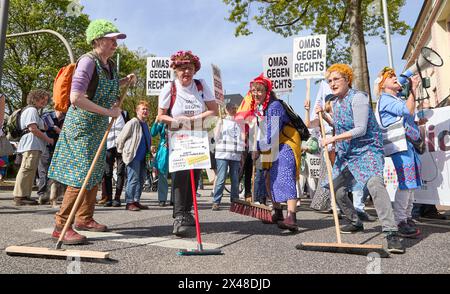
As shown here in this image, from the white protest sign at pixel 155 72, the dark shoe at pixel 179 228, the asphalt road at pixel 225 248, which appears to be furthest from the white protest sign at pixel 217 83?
the dark shoe at pixel 179 228

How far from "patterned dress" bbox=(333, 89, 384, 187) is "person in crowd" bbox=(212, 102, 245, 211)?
328cm

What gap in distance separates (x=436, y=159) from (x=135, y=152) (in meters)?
4.78

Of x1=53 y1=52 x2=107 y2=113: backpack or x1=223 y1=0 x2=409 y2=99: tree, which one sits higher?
x1=223 y1=0 x2=409 y2=99: tree

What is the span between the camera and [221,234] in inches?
188

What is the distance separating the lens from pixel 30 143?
758cm

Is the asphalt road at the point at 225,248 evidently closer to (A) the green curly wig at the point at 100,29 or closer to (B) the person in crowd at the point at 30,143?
(B) the person in crowd at the point at 30,143

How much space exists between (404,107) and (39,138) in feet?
20.3

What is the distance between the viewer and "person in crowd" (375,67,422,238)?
455 centimetres

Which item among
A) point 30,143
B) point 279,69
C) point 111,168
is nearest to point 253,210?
point 279,69

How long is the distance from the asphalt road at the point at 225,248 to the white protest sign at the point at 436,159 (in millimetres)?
395

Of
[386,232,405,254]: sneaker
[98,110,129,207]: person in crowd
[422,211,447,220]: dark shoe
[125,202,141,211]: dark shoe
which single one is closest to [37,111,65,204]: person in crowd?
[98,110,129,207]: person in crowd

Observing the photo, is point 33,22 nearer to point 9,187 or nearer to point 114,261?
point 9,187

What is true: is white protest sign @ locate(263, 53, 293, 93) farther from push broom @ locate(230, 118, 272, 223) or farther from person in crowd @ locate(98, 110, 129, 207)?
person in crowd @ locate(98, 110, 129, 207)
